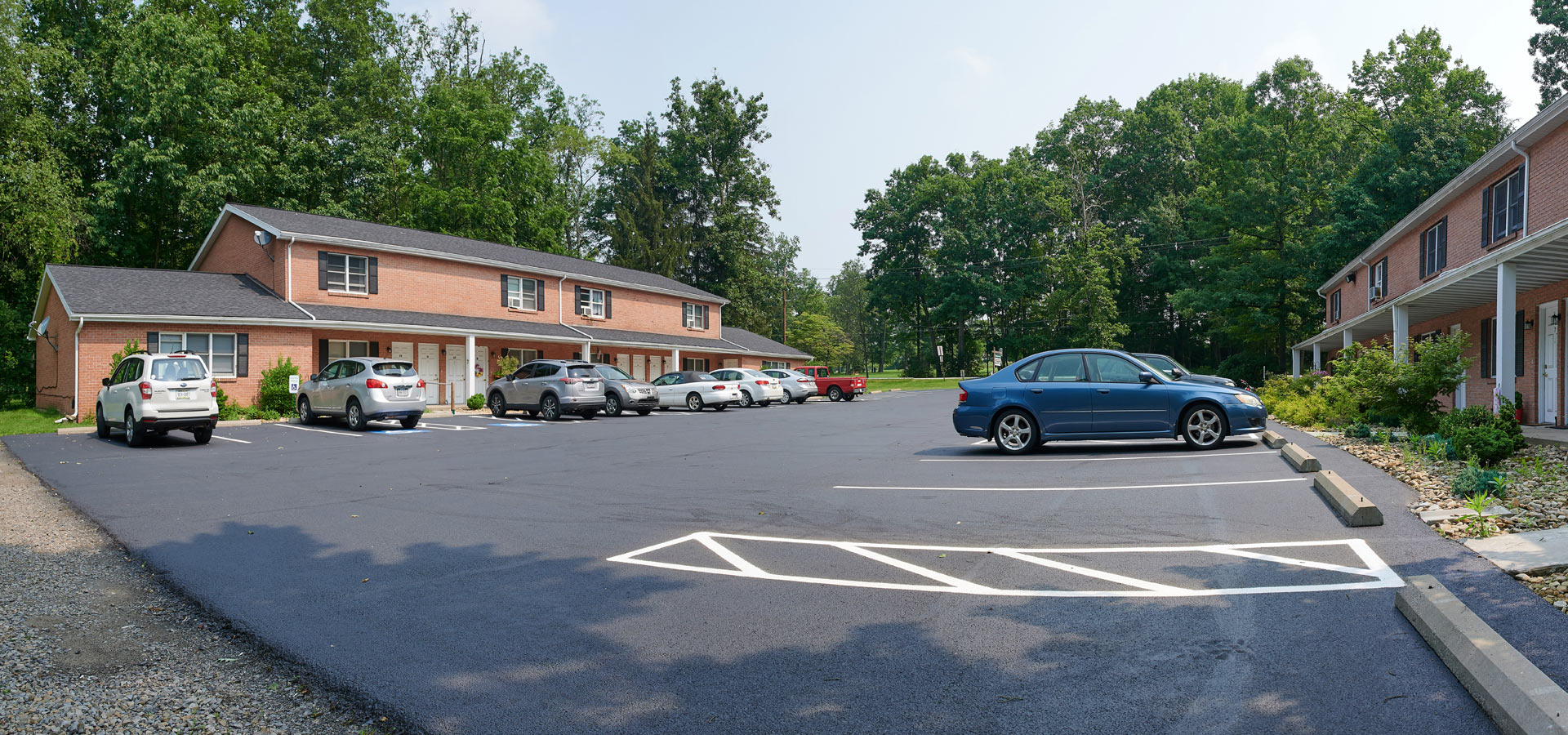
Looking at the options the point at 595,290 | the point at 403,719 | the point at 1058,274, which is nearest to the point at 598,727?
the point at 403,719

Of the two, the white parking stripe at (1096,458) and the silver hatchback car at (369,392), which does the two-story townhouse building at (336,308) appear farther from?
the white parking stripe at (1096,458)

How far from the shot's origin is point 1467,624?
151 inches

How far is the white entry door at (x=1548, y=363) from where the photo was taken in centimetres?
1609

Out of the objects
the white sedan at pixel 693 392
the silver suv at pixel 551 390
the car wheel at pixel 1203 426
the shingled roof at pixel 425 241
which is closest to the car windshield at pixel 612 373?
the silver suv at pixel 551 390

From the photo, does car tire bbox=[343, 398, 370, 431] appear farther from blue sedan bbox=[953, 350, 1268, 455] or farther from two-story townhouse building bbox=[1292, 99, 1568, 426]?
two-story townhouse building bbox=[1292, 99, 1568, 426]

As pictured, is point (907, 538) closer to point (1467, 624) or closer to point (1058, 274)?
point (1467, 624)

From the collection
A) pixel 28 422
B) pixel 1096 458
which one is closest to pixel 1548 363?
pixel 1096 458

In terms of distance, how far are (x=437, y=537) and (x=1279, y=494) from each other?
804cm

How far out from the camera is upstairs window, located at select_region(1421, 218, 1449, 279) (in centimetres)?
2205

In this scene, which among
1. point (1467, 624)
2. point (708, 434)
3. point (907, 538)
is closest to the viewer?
point (1467, 624)

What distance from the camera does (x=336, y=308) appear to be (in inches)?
1088

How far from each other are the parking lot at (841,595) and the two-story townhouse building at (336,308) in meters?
15.0

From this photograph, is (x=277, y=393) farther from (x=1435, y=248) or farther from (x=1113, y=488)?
(x=1435, y=248)

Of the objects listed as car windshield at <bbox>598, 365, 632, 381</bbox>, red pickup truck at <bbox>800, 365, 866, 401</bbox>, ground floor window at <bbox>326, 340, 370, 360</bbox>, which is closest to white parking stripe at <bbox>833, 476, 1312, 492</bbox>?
car windshield at <bbox>598, 365, 632, 381</bbox>
